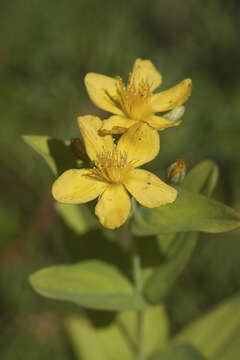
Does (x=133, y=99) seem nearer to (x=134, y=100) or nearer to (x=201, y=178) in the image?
(x=134, y=100)

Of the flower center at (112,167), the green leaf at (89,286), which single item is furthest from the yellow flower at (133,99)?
the green leaf at (89,286)

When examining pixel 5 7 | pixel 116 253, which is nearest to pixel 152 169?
pixel 116 253

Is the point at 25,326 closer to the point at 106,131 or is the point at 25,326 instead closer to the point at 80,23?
the point at 106,131

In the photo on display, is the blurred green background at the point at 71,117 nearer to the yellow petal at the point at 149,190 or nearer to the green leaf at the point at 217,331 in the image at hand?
the green leaf at the point at 217,331

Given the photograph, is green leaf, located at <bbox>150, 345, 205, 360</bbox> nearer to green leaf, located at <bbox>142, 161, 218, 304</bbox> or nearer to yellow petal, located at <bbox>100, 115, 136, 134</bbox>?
green leaf, located at <bbox>142, 161, 218, 304</bbox>

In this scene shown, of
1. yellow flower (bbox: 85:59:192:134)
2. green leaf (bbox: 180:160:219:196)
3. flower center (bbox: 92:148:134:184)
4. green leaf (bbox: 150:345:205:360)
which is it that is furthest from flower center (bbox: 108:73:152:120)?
green leaf (bbox: 150:345:205:360)

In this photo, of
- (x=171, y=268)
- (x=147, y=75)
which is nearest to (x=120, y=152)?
(x=147, y=75)
